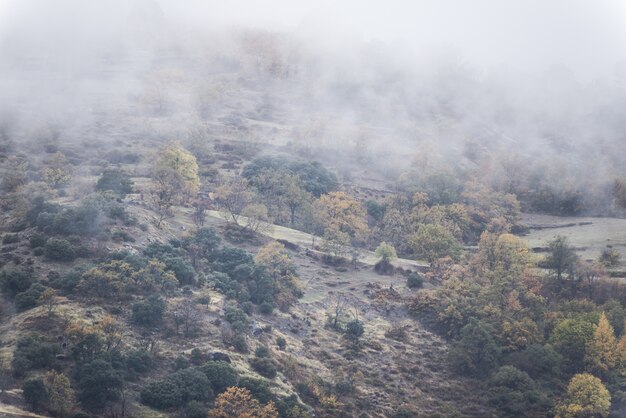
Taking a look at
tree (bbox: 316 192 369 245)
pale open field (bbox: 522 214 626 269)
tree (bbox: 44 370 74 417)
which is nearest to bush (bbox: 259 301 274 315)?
tree (bbox: 316 192 369 245)

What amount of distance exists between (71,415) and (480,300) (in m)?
65.3

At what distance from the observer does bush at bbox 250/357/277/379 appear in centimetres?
8812

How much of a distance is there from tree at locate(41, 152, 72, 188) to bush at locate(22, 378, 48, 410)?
242 feet

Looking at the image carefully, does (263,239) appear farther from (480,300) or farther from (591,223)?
(591,223)

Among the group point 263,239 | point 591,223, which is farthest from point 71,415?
point 591,223

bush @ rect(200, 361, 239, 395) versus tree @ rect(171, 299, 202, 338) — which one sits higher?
tree @ rect(171, 299, 202, 338)

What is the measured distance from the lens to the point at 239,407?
77688 mm

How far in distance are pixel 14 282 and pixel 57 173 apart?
5493cm

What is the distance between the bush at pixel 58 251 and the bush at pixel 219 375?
2755cm

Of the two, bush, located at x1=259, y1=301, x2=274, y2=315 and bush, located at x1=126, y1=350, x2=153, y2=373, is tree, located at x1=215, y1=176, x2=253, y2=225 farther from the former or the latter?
bush, located at x1=126, y1=350, x2=153, y2=373

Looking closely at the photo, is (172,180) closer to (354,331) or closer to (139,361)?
(354,331)

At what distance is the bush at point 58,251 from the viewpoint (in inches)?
3829

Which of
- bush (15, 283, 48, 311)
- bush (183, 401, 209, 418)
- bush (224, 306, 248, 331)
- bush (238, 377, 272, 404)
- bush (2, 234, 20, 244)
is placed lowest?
bush (238, 377, 272, 404)

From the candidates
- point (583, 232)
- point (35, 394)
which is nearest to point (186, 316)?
point (35, 394)
